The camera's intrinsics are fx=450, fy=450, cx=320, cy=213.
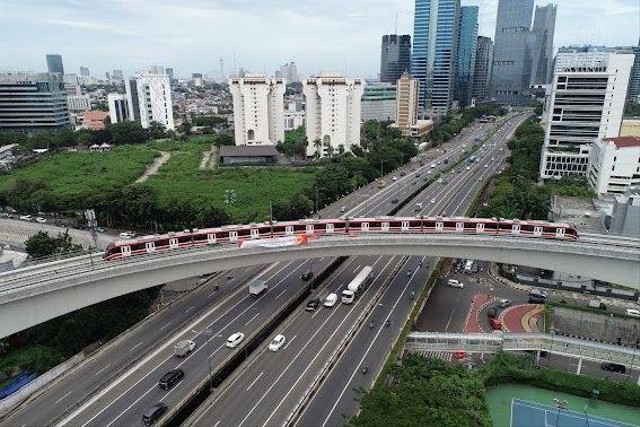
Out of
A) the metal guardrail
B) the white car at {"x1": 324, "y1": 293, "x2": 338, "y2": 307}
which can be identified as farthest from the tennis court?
the white car at {"x1": 324, "y1": 293, "x2": 338, "y2": 307}

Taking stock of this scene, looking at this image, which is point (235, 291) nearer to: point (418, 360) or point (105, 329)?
point (105, 329)

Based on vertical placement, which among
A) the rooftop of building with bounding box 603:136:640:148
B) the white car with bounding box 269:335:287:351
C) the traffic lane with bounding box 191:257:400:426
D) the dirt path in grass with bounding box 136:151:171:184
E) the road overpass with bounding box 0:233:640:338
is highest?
the rooftop of building with bounding box 603:136:640:148

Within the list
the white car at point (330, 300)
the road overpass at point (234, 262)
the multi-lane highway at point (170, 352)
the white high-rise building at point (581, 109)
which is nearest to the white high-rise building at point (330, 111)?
the white high-rise building at point (581, 109)

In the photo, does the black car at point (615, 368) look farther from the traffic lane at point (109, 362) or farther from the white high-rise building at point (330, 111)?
the white high-rise building at point (330, 111)

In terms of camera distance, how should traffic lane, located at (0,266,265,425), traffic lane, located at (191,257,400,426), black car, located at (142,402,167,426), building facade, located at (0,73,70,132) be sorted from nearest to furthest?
black car, located at (142,402,167,426) → traffic lane, located at (191,257,400,426) → traffic lane, located at (0,266,265,425) → building facade, located at (0,73,70,132)

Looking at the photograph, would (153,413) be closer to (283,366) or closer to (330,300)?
(283,366)

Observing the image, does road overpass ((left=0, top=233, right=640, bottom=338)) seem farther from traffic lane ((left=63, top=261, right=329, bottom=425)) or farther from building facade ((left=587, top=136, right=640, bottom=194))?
building facade ((left=587, top=136, right=640, bottom=194))

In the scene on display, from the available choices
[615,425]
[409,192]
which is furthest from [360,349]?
[409,192]
